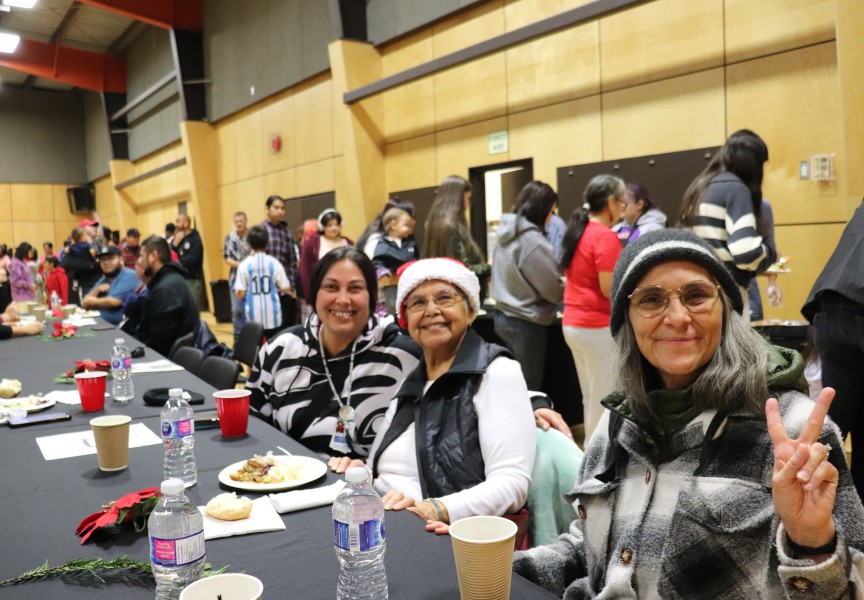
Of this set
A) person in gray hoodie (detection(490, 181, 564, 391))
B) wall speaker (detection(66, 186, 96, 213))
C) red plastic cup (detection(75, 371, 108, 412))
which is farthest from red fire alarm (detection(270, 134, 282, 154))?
wall speaker (detection(66, 186, 96, 213))

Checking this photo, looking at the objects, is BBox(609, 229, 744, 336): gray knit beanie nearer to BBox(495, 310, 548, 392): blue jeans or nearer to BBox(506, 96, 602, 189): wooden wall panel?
BBox(495, 310, 548, 392): blue jeans

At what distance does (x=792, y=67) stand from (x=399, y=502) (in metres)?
Answer: 4.60

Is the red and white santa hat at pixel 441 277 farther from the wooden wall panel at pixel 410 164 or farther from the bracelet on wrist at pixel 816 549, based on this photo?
the wooden wall panel at pixel 410 164

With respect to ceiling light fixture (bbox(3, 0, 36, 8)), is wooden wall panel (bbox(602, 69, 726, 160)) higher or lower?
lower

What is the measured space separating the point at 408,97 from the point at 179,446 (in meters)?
7.22

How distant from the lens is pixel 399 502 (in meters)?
1.64

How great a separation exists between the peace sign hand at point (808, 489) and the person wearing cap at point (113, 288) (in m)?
6.46

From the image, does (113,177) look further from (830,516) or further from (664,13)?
(830,516)

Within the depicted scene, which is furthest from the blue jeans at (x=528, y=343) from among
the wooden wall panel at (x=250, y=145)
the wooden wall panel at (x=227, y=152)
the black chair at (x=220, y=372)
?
the wooden wall panel at (x=227, y=152)

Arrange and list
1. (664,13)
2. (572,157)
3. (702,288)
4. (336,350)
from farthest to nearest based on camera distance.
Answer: (572,157) → (664,13) → (336,350) → (702,288)

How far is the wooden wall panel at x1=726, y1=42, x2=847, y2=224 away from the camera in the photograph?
4.73 m

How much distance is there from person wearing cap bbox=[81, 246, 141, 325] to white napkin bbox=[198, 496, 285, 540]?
18.3 feet

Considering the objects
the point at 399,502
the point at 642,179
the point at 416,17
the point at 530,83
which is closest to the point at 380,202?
the point at 416,17

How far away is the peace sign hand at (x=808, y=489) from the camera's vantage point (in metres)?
1.11
